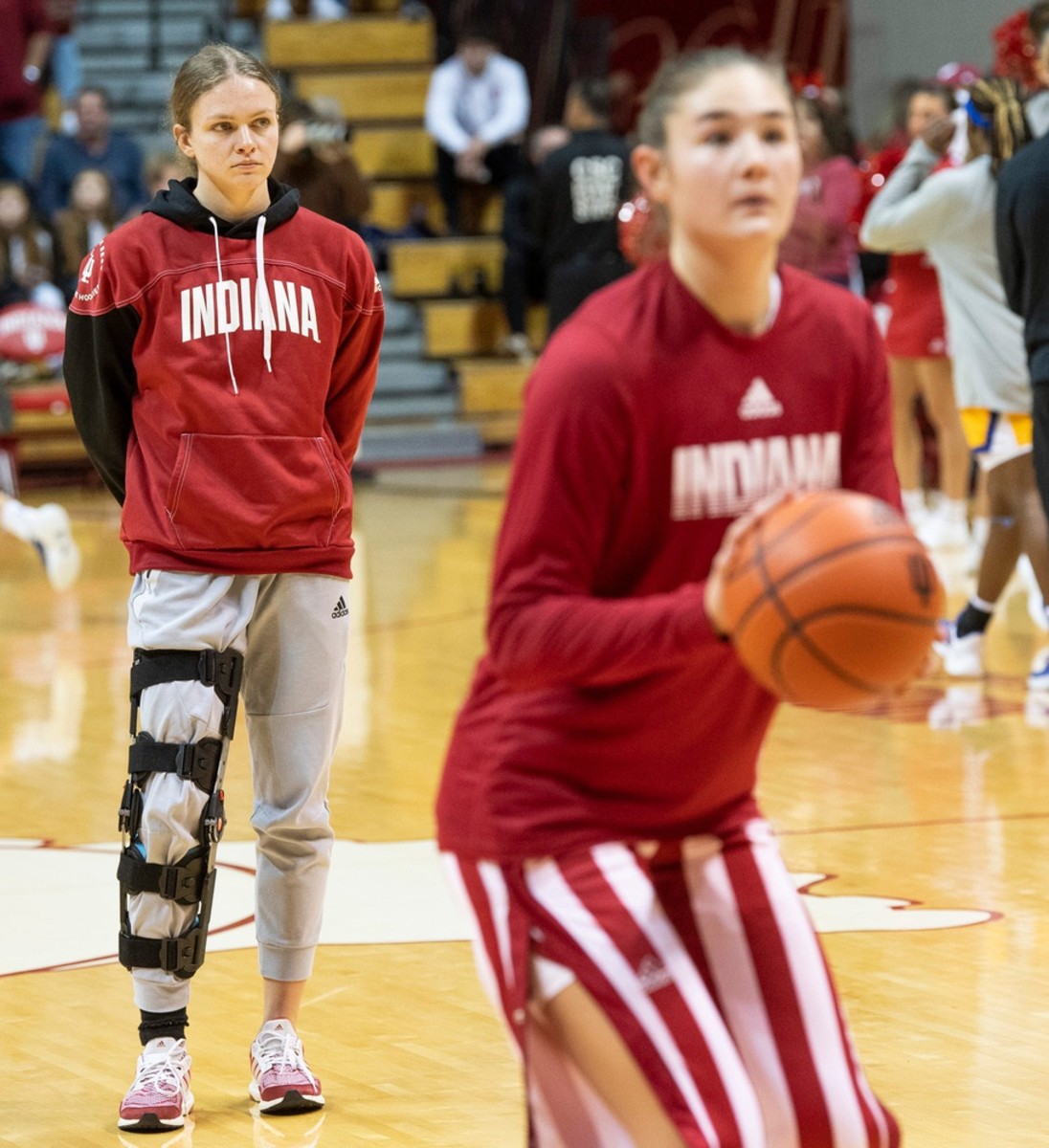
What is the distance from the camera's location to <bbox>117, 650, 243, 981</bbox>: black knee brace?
359 cm

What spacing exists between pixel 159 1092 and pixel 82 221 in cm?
1083

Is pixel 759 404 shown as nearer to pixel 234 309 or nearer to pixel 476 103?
pixel 234 309

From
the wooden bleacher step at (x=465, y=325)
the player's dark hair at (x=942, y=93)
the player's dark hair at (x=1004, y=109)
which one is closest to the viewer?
the player's dark hair at (x=1004, y=109)

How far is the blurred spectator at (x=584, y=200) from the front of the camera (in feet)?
41.0

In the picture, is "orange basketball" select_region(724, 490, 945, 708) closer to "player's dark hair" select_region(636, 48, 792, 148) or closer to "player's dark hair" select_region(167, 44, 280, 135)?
"player's dark hair" select_region(636, 48, 792, 148)

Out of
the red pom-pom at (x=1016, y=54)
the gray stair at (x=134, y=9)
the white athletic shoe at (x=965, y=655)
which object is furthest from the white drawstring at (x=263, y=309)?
the gray stair at (x=134, y=9)

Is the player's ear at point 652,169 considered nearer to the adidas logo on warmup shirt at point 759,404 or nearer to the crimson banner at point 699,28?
the adidas logo on warmup shirt at point 759,404

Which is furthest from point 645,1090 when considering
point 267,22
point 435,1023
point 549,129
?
point 267,22

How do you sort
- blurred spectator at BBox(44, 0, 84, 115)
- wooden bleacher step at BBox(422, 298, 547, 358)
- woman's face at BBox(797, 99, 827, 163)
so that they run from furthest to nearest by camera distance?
wooden bleacher step at BBox(422, 298, 547, 358)
blurred spectator at BBox(44, 0, 84, 115)
woman's face at BBox(797, 99, 827, 163)

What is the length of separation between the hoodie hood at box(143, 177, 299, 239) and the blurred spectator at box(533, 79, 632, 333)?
8841 mm

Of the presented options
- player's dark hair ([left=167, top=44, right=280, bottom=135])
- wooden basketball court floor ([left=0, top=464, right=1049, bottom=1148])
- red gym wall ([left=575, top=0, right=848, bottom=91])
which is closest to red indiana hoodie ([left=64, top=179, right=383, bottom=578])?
player's dark hair ([left=167, top=44, right=280, bottom=135])

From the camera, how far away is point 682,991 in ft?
8.00

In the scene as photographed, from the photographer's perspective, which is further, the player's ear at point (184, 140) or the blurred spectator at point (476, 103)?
the blurred spectator at point (476, 103)

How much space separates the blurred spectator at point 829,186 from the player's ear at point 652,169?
758 centimetres
